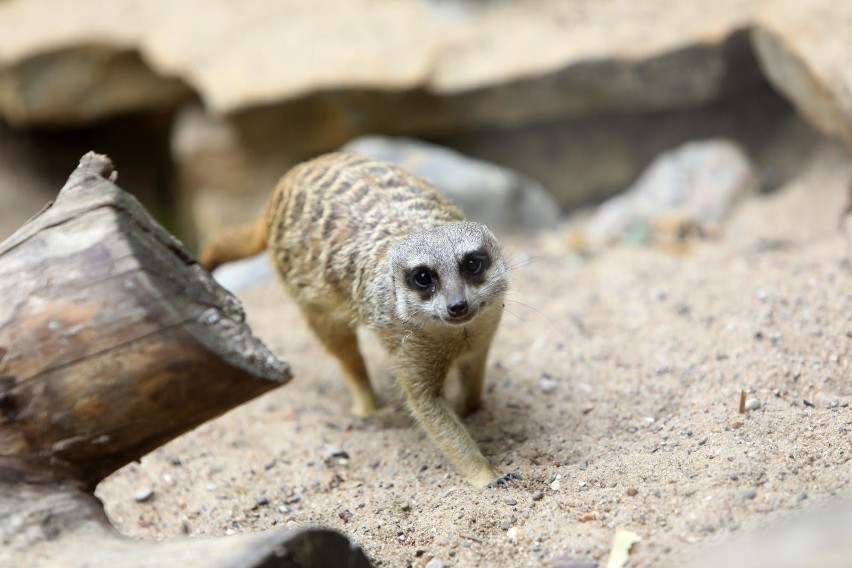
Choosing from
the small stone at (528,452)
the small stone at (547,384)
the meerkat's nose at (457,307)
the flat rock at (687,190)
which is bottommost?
the small stone at (547,384)

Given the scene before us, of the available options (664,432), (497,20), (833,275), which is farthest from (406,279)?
(497,20)

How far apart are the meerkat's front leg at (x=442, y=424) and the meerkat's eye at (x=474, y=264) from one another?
39 cm

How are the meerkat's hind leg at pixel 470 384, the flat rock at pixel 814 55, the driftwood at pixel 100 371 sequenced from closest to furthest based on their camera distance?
1. the driftwood at pixel 100 371
2. the meerkat's hind leg at pixel 470 384
3. the flat rock at pixel 814 55

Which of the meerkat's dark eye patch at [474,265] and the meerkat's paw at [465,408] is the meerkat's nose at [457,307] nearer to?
the meerkat's dark eye patch at [474,265]

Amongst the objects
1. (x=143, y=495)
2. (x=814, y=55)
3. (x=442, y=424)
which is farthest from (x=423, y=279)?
(x=814, y=55)

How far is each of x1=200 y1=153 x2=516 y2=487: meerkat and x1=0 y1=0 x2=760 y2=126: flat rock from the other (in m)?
1.71

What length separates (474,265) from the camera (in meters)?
2.58

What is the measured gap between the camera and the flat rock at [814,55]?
362 centimetres

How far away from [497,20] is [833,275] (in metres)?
2.67

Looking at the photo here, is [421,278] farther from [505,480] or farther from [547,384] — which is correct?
[547,384]

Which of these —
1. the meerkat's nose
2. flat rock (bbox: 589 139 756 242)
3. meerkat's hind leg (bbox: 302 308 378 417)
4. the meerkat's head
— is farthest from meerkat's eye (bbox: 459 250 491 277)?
flat rock (bbox: 589 139 756 242)

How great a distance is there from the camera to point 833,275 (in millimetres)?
3324

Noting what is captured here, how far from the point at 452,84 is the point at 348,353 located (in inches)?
83.4

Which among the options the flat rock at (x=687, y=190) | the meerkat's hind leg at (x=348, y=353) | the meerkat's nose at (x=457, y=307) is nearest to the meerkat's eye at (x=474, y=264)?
the meerkat's nose at (x=457, y=307)
